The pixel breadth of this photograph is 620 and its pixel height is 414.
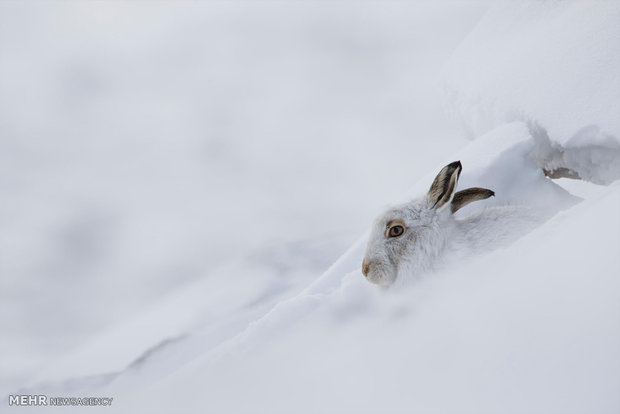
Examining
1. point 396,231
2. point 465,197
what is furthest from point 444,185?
point 396,231

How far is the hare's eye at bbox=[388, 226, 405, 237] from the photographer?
14.7ft

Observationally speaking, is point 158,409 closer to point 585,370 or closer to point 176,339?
point 585,370

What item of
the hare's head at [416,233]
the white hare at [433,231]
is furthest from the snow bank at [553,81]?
the hare's head at [416,233]

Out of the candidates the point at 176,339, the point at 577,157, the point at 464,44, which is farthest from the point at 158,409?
the point at 464,44

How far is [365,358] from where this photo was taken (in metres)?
2.63

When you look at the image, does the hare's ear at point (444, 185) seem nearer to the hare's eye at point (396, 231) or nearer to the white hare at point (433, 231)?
the white hare at point (433, 231)

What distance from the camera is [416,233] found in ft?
14.6

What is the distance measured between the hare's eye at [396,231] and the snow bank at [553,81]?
2256 millimetres

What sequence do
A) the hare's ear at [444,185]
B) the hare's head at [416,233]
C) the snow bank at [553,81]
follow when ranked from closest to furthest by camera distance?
1. the hare's ear at [444,185]
2. the hare's head at [416,233]
3. the snow bank at [553,81]

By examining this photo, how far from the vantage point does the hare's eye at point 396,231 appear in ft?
14.7

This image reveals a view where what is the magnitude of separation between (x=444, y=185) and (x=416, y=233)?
0.40m

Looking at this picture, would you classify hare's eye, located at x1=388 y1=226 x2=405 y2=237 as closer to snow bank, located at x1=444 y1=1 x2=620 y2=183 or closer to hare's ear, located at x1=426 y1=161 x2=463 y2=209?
hare's ear, located at x1=426 y1=161 x2=463 y2=209

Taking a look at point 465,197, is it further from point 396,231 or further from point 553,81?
point 553,81

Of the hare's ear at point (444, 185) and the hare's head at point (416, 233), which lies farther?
the hare's head at point (416, 233)
